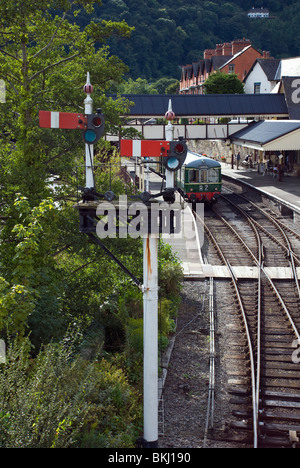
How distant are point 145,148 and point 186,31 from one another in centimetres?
11367

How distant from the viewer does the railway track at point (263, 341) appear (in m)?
9.02

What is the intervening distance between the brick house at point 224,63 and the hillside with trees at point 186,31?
15754 millimetres

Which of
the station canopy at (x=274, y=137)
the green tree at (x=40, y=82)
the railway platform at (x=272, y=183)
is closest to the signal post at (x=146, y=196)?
the green tree at (x=40, y=82)

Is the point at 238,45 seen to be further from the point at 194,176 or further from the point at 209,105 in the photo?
the point at 194,176

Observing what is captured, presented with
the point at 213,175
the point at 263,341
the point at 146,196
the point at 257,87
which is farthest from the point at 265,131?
the point at 146,196

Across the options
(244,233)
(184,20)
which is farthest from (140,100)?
(184,20)

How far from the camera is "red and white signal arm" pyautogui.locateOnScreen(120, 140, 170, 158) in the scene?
6980 mm

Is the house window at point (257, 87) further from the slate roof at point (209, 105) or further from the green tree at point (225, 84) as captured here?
the slate roof at point (209, 105)

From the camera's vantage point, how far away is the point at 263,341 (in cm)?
1225

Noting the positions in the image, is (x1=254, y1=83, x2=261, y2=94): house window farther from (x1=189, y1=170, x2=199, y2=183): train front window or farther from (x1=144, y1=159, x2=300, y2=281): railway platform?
(x1=189, y1=170, x2=199, y2=183): train front window

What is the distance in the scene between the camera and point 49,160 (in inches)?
501

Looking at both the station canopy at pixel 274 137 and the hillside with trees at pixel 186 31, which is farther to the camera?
the hillside with trees at pixel 186 31
